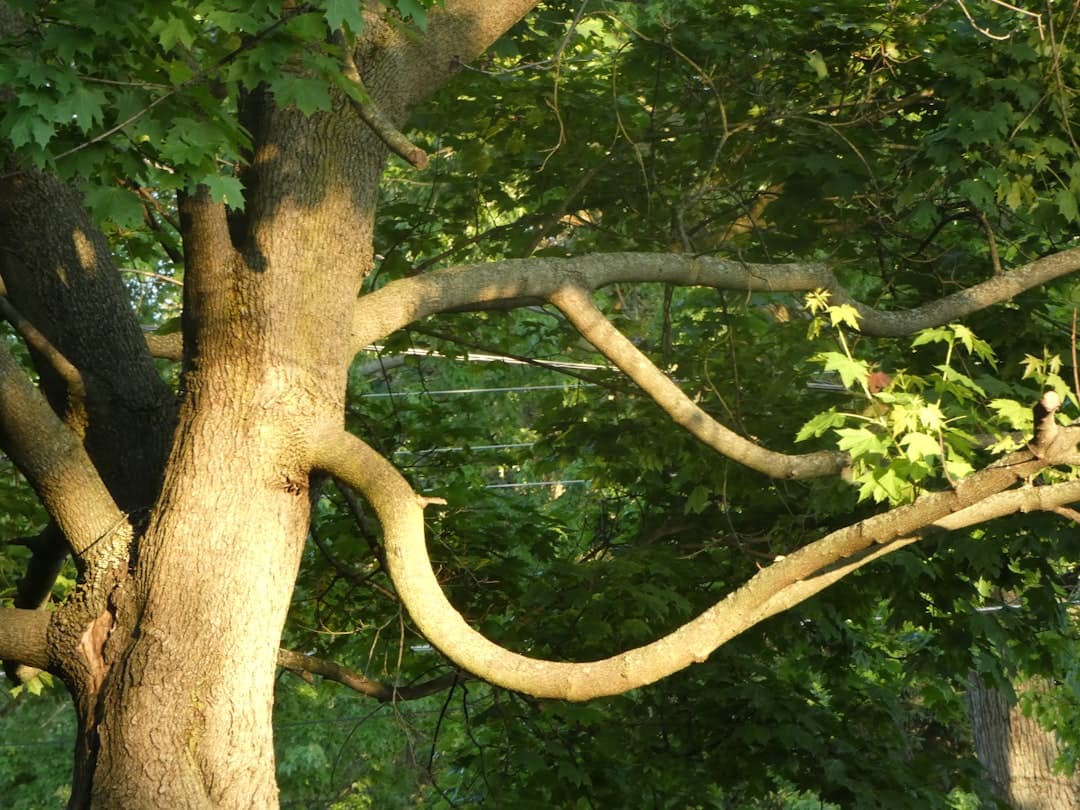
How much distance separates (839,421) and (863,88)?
348 centimetres

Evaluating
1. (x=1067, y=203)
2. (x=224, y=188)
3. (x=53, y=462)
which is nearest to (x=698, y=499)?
(x=1067, y=203)

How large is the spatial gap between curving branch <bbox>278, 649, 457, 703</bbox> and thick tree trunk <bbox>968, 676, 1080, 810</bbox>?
11788 millimetres

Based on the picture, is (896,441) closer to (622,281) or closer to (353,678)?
(622,281)

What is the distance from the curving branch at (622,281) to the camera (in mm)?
4699

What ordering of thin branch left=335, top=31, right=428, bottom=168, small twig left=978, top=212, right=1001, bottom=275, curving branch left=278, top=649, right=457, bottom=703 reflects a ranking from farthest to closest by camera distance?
curving branch left=278, top=649, right=457, bottom=703
small twig left=978, top=212, right=1001, bottom=275
thin branch left=335, top=31, right=428, bottom=168

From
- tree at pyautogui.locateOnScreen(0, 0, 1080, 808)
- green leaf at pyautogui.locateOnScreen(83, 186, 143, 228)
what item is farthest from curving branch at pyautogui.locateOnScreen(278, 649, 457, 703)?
green leaf at pyautogui.locateOnScreen(83, 186, 143, 228)

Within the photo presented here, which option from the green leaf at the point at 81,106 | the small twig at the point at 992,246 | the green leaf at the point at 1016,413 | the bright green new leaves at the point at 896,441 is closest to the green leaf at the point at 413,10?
the green leaf at the point at 81,106

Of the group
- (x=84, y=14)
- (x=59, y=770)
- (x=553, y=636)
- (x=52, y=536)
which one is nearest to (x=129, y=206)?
(x=84, y=14)

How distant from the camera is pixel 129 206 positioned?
407 cm

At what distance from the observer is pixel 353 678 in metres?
6.21

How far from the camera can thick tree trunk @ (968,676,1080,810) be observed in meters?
16.6

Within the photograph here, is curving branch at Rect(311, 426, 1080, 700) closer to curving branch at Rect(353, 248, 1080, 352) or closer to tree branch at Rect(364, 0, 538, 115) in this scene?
curving branch at Rect(353, 248, 1080, 352)

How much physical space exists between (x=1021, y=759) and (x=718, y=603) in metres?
14.4

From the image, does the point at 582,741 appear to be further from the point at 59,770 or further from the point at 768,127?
the point at 59,770
